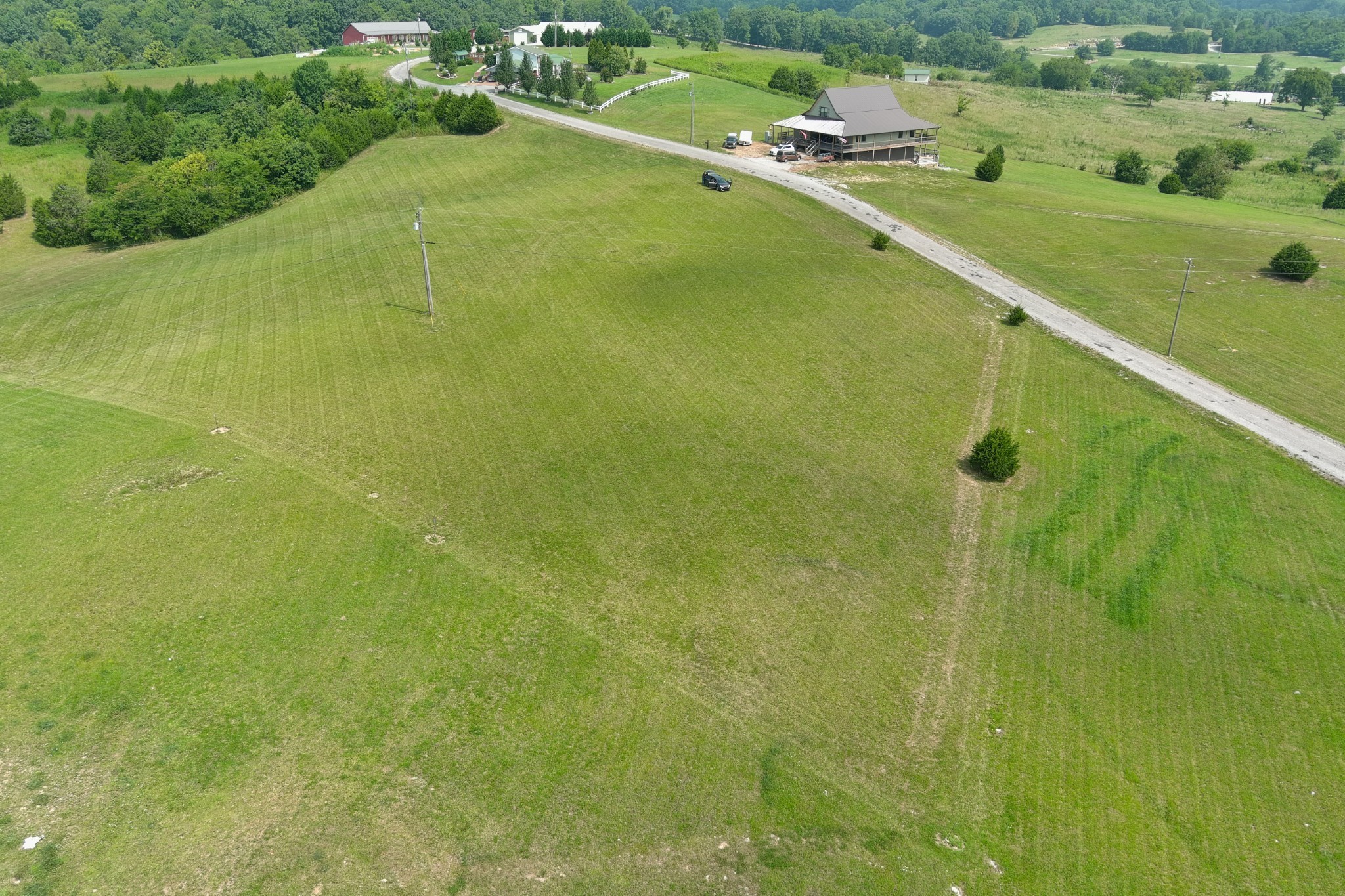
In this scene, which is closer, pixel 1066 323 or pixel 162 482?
pixel 162 482

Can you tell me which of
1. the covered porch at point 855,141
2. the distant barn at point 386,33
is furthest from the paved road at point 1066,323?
the distant barn at point 386,33

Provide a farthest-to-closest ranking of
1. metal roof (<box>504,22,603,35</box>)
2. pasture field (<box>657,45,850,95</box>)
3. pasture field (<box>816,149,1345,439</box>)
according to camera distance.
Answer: metal roof (<box>504,22,603,35</box>) → pasture field (<box>657,45,850,95</box>) → pasture field (<box>816,149,1345,439</box>)

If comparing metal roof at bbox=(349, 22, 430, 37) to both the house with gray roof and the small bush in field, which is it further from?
the small bush in field

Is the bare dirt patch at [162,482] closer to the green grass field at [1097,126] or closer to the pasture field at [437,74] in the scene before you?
the pasture field at [437,74]

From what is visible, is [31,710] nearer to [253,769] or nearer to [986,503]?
[253,769]

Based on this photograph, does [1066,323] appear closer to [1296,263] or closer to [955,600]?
[1296,263]

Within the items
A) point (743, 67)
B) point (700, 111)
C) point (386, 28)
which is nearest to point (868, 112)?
point (700, 111)

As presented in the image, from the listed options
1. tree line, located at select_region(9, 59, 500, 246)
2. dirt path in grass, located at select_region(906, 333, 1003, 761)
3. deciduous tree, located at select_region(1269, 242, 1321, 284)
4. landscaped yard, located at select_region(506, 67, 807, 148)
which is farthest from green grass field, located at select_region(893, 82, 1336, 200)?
dirt path in grass, located at select_region(906, 333, 1003, 761)
